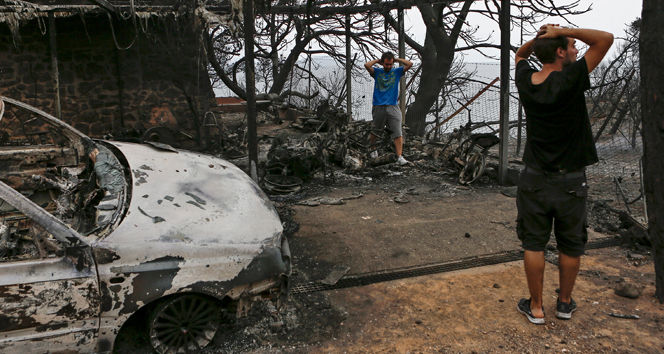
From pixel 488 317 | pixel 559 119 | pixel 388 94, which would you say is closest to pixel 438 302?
Answer: pixel 488 317

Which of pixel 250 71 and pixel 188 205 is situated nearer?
pixel 188 205

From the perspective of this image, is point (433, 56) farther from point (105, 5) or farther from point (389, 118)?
point (105, 5)

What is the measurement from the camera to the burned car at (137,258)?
96.4 inches

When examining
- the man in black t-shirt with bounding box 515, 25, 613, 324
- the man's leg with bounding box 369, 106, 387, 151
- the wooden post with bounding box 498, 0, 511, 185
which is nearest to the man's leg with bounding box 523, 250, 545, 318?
the man in black t-shirt with bounding box 515, 25, 613, 324

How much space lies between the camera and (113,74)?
9.73m

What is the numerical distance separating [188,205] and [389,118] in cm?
603

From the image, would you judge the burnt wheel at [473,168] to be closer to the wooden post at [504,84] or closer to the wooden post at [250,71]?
the wooden post at [504,84]

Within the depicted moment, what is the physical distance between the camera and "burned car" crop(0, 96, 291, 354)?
2.45 meters

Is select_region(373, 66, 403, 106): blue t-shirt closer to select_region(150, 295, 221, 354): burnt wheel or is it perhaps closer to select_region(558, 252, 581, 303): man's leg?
select_region(558, 252, 581, 303): man's leg

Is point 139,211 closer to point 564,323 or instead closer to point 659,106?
point 564,323

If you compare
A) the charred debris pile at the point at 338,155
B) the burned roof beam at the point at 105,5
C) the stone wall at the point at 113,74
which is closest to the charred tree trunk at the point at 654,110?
the charred debris pile at the point at 338,155

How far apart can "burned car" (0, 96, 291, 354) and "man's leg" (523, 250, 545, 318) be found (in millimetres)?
1744

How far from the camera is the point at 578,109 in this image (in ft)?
9.68

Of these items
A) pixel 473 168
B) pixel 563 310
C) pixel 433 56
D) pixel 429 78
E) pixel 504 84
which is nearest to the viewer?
pixel 563 310
